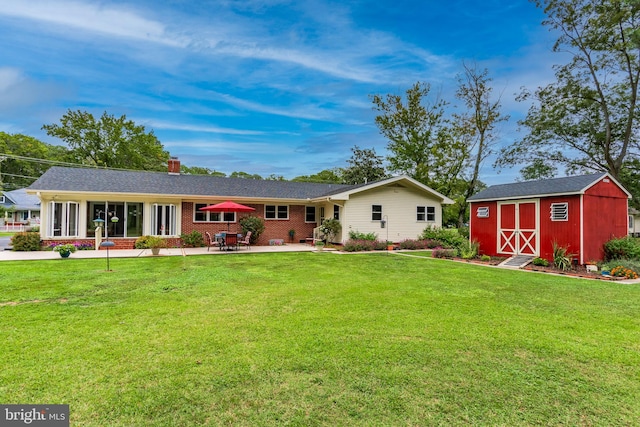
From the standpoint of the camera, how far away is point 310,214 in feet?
66.9

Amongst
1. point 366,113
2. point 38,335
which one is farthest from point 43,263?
point 366,113

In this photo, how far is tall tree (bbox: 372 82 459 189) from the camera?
25578 millimetres

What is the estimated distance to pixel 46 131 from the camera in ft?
106

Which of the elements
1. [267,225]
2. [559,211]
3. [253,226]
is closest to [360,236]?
[267,225]

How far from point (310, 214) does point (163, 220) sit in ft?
28.0

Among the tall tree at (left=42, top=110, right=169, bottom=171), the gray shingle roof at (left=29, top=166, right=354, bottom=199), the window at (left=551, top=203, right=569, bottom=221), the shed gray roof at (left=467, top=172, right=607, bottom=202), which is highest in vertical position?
the tall tree at (left=42, top=110, right=169, bottom=171)

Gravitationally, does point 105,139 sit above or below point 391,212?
above

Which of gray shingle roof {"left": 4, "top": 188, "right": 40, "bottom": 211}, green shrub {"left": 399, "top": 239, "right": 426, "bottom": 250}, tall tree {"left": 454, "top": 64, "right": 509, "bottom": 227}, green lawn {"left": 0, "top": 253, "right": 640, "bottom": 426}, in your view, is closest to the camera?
green lawn {"left": 0, "top": 253, "right": 640, "bottom": 426}

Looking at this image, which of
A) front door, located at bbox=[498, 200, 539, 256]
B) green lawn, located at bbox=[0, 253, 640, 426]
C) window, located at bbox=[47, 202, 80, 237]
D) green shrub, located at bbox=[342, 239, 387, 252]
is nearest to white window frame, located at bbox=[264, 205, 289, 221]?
green shrub, located at bbox=[342, 239, 387, 252]

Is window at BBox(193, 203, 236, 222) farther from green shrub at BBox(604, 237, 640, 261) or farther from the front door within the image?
green shrub at BBox(604, 237, 640, 261)

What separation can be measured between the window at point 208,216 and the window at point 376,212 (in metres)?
7.94

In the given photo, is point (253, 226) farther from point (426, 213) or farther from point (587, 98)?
point (587, 98)

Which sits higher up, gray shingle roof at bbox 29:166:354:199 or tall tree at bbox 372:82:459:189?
tall tree at bbox 372:82:459:189

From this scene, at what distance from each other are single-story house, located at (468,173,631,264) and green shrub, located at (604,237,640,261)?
22 centimetres
